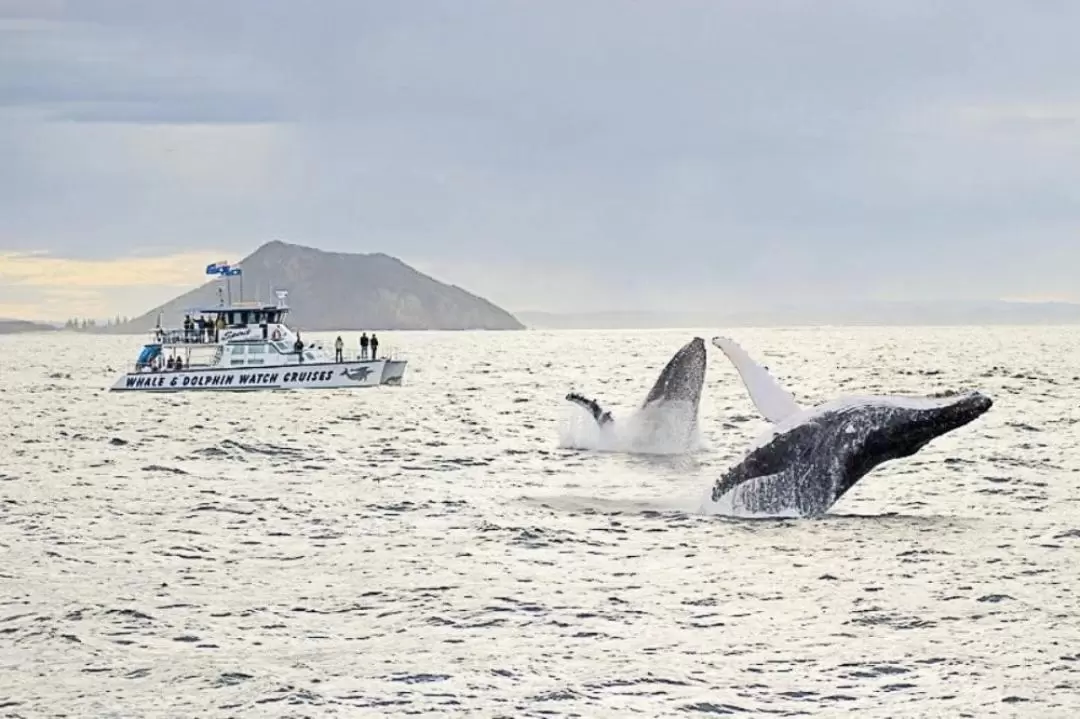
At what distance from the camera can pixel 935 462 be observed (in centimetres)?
2777

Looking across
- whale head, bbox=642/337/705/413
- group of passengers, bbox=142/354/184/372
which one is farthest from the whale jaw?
group of passengers, bbox=142/354/184/372

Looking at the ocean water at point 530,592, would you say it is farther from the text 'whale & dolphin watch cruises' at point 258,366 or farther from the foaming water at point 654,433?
the text 'whale & dolphin watch cruises' at point 258,366

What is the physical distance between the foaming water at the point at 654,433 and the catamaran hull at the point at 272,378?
41.4 m

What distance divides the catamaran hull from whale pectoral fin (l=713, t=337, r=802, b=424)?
5651 centimetres

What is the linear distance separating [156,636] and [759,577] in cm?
623

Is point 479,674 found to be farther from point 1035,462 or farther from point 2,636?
point 1035,462

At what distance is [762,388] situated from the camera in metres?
17.1

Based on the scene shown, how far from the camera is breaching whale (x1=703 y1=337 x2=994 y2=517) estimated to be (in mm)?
16297

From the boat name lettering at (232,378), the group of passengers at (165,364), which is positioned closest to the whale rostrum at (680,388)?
the boat name lettering at (232,378)

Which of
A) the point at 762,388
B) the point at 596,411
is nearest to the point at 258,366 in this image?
the point at 596,411

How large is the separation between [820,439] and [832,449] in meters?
0.21

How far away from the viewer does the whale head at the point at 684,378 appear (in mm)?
28922

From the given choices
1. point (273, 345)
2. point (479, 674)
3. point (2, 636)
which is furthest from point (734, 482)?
point (273, 345)

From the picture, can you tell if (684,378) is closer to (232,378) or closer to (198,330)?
(232,378)
